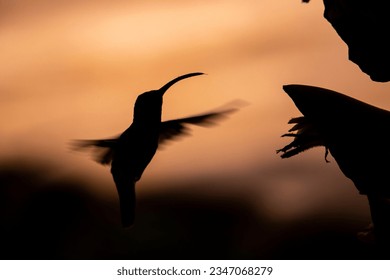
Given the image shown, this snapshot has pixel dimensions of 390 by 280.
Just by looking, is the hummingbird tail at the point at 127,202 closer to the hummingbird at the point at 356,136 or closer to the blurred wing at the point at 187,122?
the blurred wing at the point at 187,122

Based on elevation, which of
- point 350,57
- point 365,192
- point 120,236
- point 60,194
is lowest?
point 120,236

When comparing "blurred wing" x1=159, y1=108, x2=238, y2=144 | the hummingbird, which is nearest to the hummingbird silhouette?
"blurred wing" x1=159, y1=108, x2=238, y2=144

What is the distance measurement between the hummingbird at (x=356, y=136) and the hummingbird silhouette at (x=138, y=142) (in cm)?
15

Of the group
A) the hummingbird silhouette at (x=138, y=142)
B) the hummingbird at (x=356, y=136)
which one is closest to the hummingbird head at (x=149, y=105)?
the hummingbird silhouette at (x=138, y=142)

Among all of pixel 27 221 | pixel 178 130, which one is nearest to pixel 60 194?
pixel 27 221

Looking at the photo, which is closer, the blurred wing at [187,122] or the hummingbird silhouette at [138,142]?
the hummingbird silhouette at [138,142]

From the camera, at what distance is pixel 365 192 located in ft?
1.79

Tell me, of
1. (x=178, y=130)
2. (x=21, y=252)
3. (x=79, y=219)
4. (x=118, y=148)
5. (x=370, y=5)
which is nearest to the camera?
(x=370, y=5)

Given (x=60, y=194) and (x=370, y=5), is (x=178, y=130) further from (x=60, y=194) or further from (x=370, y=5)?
(x=60, y=194)

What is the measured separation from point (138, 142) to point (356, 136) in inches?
8.2

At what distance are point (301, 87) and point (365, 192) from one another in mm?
106

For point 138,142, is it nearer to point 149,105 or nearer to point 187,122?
point 149,105

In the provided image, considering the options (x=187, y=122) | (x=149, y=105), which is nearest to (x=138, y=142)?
(x=149, y=105)

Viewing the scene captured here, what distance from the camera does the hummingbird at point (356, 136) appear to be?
55 centimetres
